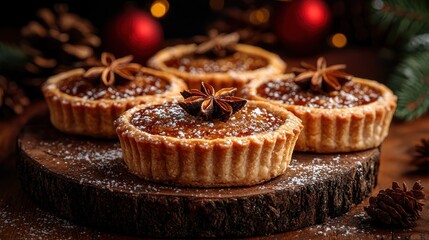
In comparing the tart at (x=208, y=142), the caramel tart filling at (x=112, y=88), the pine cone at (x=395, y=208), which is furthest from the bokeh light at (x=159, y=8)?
the pine cone at (x=395, y=208)

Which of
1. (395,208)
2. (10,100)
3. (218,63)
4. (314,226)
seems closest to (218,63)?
(218,63)

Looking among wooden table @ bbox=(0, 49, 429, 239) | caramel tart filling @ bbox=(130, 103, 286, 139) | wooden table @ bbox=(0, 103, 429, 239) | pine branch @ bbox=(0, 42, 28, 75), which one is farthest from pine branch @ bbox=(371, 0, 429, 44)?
pine branch @ bbox=(0, 42, 28, 75)

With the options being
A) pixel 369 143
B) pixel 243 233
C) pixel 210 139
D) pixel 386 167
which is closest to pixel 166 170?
pixel 210 139

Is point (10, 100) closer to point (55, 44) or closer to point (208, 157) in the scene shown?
point (55, 44)

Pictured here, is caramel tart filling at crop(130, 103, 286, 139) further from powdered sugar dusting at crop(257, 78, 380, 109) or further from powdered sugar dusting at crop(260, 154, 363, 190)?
powdered sugar dusting at crop(257, 78, 380, 109)

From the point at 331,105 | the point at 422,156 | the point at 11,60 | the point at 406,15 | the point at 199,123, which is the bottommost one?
the point at 422,156

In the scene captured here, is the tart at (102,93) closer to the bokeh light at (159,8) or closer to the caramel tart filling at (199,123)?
the caramel tart filling at (199,123)

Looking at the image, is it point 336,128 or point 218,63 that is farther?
point 218,63
